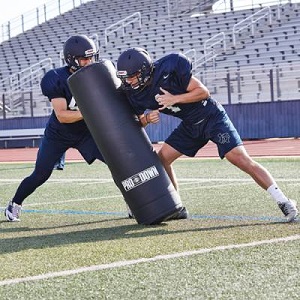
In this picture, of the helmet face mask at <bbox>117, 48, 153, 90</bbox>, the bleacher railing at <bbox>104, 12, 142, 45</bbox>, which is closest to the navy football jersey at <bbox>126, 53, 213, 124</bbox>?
the helmet face mask at <bbox>117, 48, 153, 90</bbox>

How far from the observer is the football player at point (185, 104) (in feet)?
21.7

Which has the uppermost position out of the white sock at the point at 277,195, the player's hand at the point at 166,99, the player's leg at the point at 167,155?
the player's hand at the point at 166,99

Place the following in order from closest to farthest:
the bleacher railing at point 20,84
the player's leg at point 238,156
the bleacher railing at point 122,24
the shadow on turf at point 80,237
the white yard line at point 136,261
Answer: the white yard line at point 136,261 < the shadow on turf at point 80,237 < the player's leg at point 238,156 < the bleacher railing at point 20,84 < the bleacher railing at point 122,24

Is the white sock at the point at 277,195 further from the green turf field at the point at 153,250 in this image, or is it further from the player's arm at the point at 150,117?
the player's arm at the point at 150,117

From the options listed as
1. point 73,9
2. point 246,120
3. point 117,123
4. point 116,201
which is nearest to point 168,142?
point 117,123

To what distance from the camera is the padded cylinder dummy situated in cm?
673

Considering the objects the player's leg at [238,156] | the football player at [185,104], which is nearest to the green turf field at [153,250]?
the player's leg at [238,156]

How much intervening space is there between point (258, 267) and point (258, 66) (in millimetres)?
21599

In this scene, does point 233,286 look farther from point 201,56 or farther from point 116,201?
point 201,56

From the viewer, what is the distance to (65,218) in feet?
25.3

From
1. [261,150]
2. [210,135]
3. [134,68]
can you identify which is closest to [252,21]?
[261,150]

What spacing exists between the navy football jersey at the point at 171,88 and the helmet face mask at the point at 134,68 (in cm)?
10

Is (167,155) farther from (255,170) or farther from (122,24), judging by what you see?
(122,24)

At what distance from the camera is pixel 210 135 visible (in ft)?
22.7
